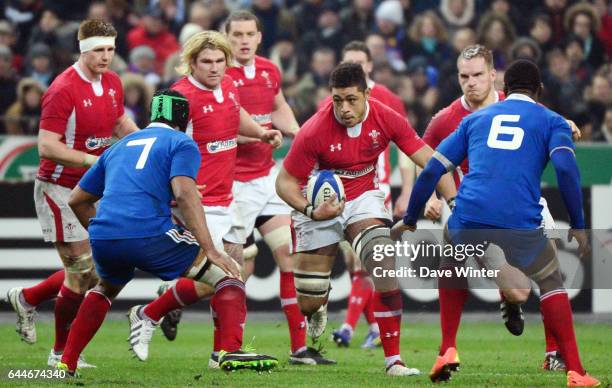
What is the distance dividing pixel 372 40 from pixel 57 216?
7820mm

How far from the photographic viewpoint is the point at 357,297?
500 inches

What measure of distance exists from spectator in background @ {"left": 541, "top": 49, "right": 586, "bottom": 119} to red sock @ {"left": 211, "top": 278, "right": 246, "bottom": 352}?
8.88 meters

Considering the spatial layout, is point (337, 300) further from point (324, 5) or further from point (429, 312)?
point (324, 5)

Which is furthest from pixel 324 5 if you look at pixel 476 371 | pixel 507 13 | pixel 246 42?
pixel 476 371

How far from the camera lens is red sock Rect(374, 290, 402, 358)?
959 cm

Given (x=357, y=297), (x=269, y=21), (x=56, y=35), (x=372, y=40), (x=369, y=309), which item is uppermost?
(x=269, y=21)

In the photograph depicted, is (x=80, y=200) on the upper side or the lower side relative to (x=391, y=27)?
lower

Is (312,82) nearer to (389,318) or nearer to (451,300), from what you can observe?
(389,318)

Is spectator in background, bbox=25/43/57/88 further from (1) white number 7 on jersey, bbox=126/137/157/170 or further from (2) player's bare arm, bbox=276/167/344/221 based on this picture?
(1) white number 7 on jersey, bbox=126/137/157/170

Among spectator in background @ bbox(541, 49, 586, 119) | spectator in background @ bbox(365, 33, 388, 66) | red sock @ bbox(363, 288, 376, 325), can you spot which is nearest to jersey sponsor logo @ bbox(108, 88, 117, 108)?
red sock @ bbox(363, 288, 376, 325)

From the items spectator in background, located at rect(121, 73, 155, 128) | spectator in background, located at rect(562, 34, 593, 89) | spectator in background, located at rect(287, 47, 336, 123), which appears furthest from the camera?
spectator in background, located at rect(562, 34, 593, 89)

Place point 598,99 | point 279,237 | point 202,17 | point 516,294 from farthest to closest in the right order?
point 202,17
point 598,99
point 279,237
point 516,294

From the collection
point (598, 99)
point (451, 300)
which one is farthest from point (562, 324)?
point (598, 99)

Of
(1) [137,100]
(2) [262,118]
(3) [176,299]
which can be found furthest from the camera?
(1) [137,100]
